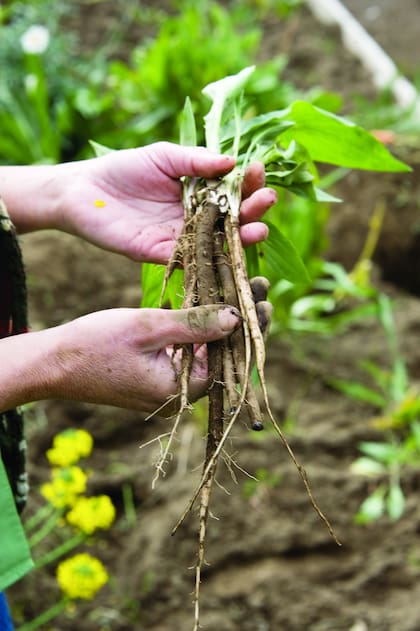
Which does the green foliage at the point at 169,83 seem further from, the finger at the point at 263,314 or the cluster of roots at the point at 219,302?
the finger at the point at 263,314

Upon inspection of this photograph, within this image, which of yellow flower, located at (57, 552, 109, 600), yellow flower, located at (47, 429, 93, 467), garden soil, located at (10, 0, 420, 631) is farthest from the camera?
garden soil, located at (10, 0, 420, 631)

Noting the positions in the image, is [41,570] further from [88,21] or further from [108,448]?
[88,21]

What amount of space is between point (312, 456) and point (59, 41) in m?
2.47

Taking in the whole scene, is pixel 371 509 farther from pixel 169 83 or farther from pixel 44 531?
pixel 169 83

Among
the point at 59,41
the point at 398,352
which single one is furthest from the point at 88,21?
the point at 398,352

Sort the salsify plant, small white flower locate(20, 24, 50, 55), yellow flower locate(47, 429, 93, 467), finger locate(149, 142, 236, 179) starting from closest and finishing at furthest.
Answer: the salsify plant < finger locate(149, 142, 236, 179) < yellow flower locate(47, 429, 93, 467) < small white flower locate(20, 24, 50, 55)

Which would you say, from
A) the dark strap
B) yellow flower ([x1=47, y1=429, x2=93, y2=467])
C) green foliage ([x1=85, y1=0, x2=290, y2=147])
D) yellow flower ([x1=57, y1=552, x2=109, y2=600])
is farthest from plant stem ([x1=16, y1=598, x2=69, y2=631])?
green foliage ([x1=85, y1=0, x2=290, y2=147])

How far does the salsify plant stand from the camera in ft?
3.34

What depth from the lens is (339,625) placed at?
1.69 meters

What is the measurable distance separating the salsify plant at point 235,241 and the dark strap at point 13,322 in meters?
0.22

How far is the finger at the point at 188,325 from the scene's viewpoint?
0.95 metres

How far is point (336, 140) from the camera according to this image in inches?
49.9

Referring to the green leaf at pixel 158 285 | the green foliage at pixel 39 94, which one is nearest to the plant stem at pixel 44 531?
the green leaf at pixel 158 285

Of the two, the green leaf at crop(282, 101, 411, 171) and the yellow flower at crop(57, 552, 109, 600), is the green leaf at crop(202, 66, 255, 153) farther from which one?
the yellow flower at crop(57, 552, 109, 600)
